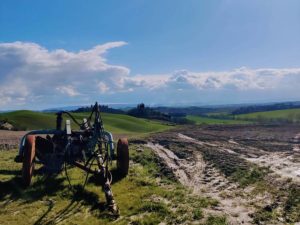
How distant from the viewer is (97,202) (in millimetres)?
12156

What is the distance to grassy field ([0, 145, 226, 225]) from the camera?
34.6ft

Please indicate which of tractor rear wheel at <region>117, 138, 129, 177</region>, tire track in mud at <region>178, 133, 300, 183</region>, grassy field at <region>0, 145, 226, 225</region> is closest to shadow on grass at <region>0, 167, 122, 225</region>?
grassy field at <region>0, 145, 226, 225</region>

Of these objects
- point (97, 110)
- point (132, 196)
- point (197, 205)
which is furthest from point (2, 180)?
point (197, 205)

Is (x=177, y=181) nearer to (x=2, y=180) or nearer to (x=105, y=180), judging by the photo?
(x=105, y=180)

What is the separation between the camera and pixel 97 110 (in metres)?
14.8

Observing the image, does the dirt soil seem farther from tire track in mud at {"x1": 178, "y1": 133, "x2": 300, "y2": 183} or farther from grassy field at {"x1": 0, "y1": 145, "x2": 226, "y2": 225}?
grassy field at {"x1": 0, "y1": 145, "x2": 226, "y2": 225}

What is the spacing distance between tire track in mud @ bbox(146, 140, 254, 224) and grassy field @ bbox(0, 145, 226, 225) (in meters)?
0.50

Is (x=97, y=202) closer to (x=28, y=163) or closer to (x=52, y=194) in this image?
(x=52, y=194)

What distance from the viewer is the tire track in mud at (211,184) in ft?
35.9

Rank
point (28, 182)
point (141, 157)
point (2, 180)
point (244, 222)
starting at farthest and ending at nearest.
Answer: point (141, 157)
point (2, 180)
point (28, 182)
point (244, 222)

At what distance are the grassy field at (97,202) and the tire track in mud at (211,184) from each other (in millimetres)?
499

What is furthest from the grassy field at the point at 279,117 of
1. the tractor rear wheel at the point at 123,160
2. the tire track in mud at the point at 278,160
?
the tractor rear wheel at the point at 123,160

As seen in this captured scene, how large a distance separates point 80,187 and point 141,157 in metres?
7.96

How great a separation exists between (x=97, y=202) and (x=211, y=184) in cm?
518
